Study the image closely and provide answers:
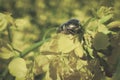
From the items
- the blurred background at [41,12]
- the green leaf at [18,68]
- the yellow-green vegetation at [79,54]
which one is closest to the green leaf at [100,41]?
→ the yellow-green vegetation at [79,54]

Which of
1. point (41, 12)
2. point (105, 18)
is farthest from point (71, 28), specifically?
point (41, 12)

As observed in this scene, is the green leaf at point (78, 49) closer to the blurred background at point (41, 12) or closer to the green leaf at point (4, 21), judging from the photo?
the green leaf at point (4, 21)

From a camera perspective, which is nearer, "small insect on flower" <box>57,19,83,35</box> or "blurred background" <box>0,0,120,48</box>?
"small insect on flower" <box>57,19,83,35</box>

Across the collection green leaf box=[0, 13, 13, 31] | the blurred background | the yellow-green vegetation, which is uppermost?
green leaf box=[0, 13, 13, 31]

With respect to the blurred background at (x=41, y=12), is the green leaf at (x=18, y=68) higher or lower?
higher

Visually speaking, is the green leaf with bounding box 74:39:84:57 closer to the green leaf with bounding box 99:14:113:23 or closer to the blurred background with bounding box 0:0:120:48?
the green leaf with bounding box 99:14:113:23

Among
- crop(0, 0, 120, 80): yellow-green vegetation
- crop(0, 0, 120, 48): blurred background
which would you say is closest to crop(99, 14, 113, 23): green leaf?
crop(0, 0, 120, 80): yellow-green vegetation

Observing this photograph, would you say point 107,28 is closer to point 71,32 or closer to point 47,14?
point 71,32
